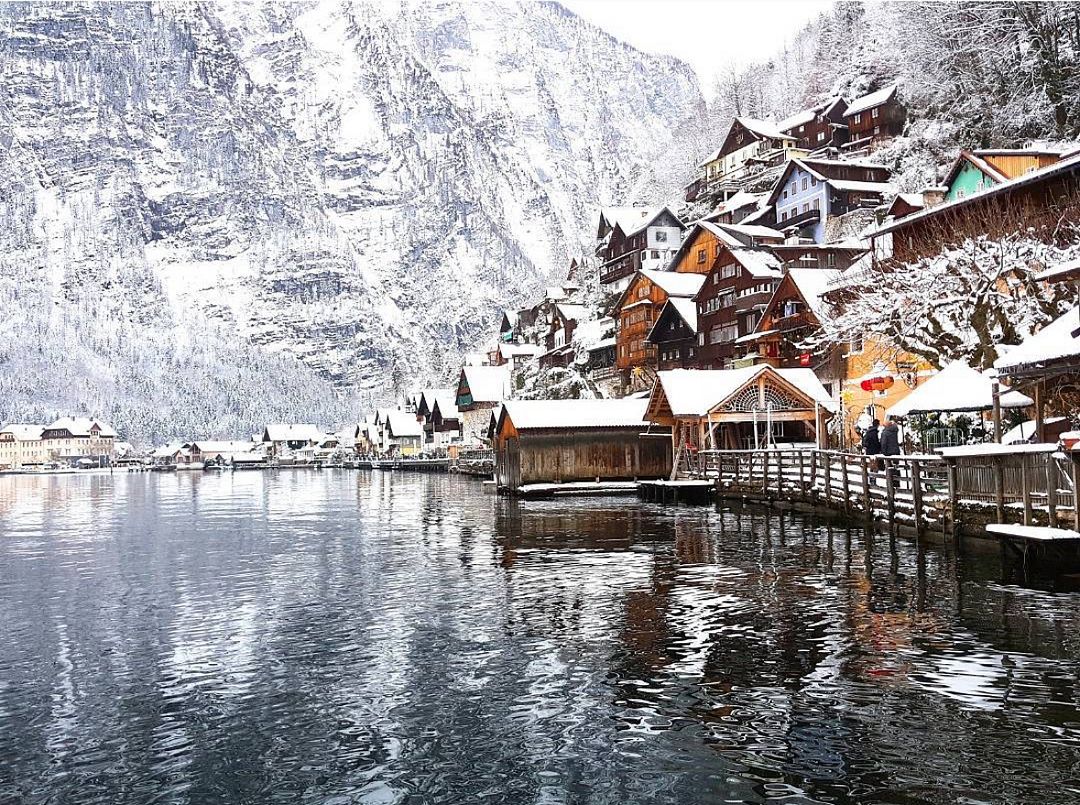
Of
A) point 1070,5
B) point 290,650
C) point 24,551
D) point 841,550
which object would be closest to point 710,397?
point 841,550

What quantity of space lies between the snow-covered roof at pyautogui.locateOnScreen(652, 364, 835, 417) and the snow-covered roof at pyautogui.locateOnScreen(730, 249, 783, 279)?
22.4 m

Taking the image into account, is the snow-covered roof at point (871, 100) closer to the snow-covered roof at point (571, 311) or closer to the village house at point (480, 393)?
the snow-covered roof at point (571, 311)

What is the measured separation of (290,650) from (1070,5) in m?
83.2

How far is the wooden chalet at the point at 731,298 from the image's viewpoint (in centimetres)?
7406

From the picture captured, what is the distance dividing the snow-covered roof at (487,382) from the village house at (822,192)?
142ft

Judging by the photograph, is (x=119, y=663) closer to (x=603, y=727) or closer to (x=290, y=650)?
(x=290, y=650)

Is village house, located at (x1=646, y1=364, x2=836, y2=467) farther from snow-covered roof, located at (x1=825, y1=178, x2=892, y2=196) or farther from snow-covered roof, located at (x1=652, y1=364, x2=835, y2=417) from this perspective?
snow-covered roof, located at (x1=825, y1=178, x2=892, y2=196)

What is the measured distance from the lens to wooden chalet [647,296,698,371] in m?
83.5

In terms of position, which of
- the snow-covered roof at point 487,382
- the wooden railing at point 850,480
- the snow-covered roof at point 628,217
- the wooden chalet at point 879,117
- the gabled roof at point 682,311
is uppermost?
the wooden chalet at point 879,117

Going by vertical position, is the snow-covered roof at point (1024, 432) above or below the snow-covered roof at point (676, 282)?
below

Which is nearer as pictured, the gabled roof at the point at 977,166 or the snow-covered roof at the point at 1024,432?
the snow-covered roof at the point at 1024,432

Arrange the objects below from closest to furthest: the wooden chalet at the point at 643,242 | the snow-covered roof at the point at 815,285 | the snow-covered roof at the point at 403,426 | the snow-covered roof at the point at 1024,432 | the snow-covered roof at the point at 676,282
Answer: the snow-covered roof at the point at 1024,432 < the snow-covered roof at the point at 815,285 < the snow-covered roof at the point at 676,282 < the wooden chalet at the point at 643,242 < the snow-covered roof at the point at 403,426

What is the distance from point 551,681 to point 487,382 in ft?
376

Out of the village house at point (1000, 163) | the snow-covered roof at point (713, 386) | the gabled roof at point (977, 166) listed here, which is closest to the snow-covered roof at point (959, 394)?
the snow-covered roof at point (713, 386)
